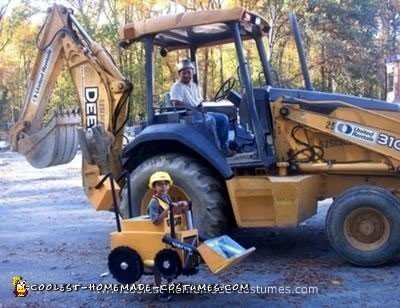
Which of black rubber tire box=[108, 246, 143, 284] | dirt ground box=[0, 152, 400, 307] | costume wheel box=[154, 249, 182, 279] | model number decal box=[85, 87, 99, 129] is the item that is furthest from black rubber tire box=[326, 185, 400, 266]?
model number decal box=[85, 87, 99, 129]

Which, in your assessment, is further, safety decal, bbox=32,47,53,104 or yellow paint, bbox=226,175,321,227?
safety decal, bbox=32,47,53,104

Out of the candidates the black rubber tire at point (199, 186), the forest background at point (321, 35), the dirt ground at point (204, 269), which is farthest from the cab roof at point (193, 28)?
the forest background at point (321, 35)

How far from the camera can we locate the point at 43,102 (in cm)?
834

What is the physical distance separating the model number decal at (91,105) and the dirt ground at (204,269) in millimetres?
1623

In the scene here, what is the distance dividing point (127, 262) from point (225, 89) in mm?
3280

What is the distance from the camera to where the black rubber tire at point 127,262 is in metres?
5.69

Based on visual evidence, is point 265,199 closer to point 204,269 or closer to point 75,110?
point 204,269

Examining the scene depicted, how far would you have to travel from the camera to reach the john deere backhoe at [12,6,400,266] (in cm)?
686

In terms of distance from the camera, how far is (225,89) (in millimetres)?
8273

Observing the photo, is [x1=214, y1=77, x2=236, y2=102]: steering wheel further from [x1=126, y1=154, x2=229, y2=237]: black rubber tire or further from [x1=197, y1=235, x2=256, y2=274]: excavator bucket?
[x1=197, y1=235, x2=256, y2=274]: excavator bucket

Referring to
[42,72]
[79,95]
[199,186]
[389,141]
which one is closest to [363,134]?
[389,141]

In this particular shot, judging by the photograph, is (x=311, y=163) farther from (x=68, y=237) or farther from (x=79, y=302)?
(x=68, y=237)

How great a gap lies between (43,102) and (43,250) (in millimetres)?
1901

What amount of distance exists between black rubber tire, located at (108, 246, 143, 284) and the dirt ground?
247 millimetres
